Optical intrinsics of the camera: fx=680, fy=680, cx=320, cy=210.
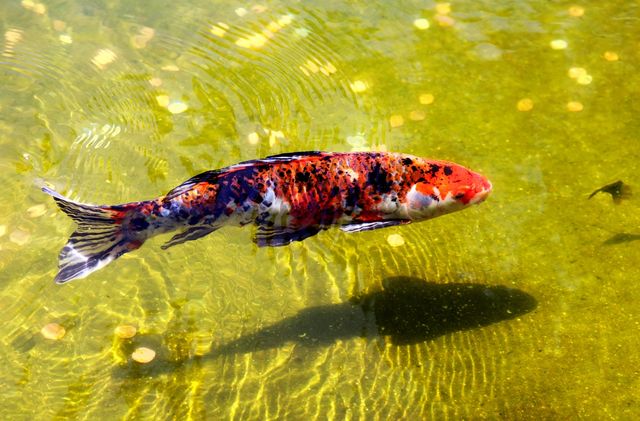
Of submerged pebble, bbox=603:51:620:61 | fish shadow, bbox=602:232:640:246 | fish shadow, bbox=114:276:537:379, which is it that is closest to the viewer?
fish shadow, bbox=114:276:537:379

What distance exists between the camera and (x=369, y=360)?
4527 mm

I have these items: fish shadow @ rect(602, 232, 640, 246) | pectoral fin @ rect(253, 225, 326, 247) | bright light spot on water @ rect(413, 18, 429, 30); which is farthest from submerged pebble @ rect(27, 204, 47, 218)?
fish shadow @ rect(602, 232, 640, 246)

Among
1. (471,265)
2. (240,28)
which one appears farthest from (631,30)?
(240,28)

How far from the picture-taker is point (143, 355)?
4.54 m

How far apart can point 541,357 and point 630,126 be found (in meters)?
2.50

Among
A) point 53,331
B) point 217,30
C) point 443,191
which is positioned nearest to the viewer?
point 443,191

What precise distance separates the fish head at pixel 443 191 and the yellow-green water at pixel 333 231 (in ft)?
2.34

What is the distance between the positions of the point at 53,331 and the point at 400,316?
2.39 meters

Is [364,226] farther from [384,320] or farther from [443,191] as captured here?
[384,320]

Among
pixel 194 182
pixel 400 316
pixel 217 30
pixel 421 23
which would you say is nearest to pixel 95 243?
pixel 194 182

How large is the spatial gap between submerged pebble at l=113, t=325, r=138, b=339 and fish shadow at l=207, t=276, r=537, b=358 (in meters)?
0.58

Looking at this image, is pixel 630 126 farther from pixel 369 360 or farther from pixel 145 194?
pixel 145 194

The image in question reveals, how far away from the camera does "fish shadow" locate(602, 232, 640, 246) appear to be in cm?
505

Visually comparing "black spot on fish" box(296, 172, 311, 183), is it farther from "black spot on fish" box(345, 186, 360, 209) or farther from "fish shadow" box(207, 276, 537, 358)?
"fish shadow" box(207, 276, 537, 358)
